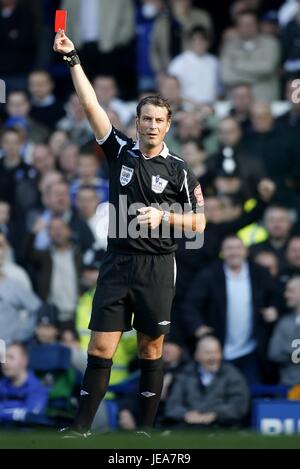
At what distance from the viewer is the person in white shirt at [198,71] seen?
15289 mm

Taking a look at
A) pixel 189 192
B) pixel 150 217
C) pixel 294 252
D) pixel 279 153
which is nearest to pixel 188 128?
pixel 279 153

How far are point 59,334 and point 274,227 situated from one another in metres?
2.24

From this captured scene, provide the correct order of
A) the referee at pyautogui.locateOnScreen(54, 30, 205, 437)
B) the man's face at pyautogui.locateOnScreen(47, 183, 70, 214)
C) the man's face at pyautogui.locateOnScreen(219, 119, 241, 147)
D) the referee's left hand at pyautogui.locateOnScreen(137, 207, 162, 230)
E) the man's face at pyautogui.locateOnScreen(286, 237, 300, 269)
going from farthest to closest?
the man's face at pyautogui.locateOnScreen(219, 119, 241, 147) → the man's face at pyautogui.locateOnScreen(47, 183, 70, 214) → the man's face at pyautogui.locateOnScreen(286, 237, 300, 269) → the referee at pyautogui.locateOnScreen(54, 30, 205, 437) → the referee's left hand at pyautogui.locateOnScreen(137, 207, 162, 230)

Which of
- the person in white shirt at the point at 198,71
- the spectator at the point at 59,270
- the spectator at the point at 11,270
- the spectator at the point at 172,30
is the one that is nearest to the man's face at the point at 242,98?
the person in white shirt at the point at 198,71

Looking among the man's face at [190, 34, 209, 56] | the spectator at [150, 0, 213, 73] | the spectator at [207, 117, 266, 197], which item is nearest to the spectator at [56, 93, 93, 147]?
the spectator at [150, 0, 213, 73]

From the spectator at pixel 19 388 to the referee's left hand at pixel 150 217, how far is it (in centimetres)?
348

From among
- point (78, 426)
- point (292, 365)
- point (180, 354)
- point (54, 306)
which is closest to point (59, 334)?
point (54, 306)

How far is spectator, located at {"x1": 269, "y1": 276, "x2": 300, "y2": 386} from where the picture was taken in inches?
485

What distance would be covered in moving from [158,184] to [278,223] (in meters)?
4.56

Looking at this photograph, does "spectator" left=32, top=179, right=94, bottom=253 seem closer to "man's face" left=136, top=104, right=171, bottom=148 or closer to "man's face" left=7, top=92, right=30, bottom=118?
"man's face" left=7, top=92, right=30, bottom=118

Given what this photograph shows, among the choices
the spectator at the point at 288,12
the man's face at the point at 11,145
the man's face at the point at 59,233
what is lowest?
the man's face at the point at 59,233

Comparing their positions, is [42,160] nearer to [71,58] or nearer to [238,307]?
[238,307]

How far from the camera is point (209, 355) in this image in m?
11.9

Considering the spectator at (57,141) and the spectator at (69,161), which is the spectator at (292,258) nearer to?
the spectator at (69,161)
